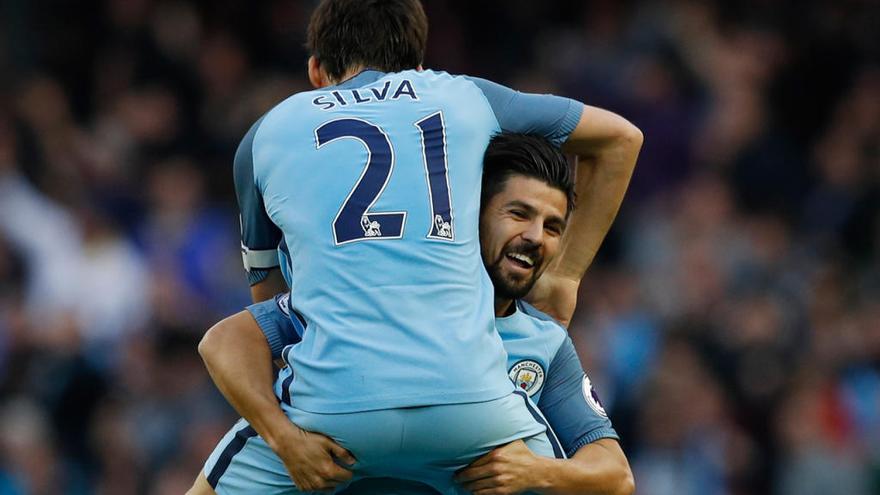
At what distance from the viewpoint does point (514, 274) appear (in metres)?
4.03

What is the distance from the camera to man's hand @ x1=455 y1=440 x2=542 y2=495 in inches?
147

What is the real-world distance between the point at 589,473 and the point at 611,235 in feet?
18.6

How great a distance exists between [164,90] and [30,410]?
2.40 m

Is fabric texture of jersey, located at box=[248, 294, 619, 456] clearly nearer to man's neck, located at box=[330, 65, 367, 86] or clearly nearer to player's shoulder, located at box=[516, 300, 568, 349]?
player's shoulder, located at box=[516, 300, 568, 349]

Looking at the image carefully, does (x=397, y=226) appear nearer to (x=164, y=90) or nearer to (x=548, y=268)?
(x=548, y=268)

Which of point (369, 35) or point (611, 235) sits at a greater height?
point (369, 35)

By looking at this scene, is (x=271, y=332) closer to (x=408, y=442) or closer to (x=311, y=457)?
(x=311, y=457)

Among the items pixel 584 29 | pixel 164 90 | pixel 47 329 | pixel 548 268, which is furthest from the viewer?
pixel 584 29

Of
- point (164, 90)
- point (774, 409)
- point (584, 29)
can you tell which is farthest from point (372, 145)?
point (584, 29)

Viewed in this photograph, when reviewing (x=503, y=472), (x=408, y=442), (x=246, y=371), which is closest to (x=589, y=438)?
(x=503, y=472)

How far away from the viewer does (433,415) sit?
3.62 meters

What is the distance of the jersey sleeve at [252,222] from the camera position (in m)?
4.08

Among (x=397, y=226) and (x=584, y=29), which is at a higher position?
(x=397, y=226)

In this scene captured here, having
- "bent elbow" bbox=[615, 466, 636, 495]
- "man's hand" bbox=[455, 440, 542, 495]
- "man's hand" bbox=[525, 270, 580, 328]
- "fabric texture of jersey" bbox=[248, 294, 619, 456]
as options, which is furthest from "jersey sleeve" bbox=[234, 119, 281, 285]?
"bent elbow" bbox=[615, 466, 636, 495]
